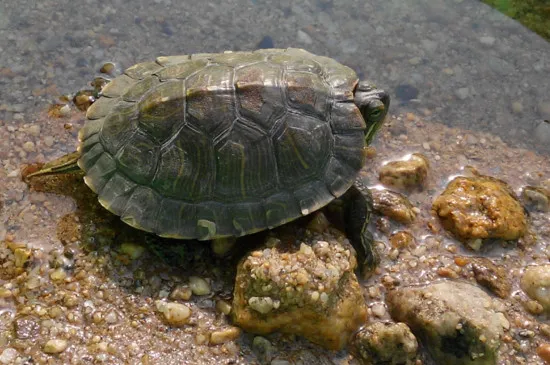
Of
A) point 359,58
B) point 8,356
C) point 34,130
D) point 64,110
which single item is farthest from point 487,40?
point 8,356

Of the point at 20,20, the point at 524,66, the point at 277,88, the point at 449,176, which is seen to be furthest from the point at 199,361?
the point at 524,66

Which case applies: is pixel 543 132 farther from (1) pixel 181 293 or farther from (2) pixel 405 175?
(1) pixel 181 293

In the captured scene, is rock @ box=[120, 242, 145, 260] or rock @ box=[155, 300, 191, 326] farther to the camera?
rock @ box=[120, 242, 145, 260]

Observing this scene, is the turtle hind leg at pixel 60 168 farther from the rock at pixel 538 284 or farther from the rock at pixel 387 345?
the rock at pixel 538 284

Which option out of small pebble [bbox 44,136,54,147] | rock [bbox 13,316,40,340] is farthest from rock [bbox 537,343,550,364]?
small pebble [bbox 44,136,54,147]

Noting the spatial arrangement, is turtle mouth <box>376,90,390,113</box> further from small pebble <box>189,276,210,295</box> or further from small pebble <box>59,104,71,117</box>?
small pebble <box>59,104,71,117</box>

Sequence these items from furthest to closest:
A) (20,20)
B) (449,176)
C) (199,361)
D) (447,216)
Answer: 1. (20,20)
2. (449,176)
3. (447,216)
4. (199,361)

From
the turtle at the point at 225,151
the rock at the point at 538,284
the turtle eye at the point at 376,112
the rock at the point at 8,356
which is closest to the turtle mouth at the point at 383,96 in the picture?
the turtle eye at the point at 376,112

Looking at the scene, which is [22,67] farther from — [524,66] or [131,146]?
[524,66]
